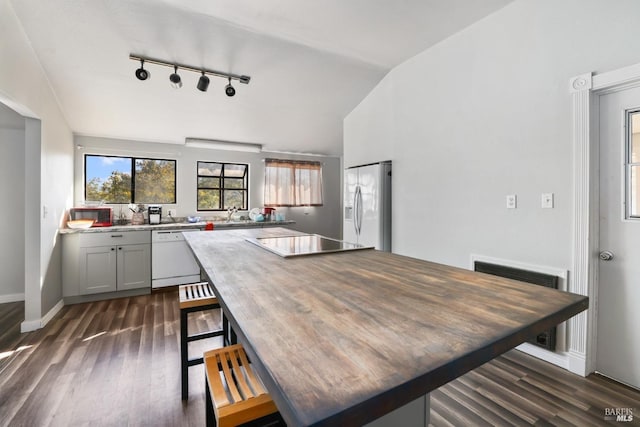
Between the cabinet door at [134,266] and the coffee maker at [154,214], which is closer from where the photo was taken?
the cabinet door at [134,266]

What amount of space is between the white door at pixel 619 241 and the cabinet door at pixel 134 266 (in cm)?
455

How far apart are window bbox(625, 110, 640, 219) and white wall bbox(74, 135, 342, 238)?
4.52 metres

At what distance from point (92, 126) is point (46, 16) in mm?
1757

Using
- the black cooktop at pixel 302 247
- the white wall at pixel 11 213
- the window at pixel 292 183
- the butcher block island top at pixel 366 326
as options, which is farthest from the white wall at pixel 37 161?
the window at pixel 292 183

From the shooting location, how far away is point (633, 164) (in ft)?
6.17

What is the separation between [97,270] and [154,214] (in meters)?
0.97

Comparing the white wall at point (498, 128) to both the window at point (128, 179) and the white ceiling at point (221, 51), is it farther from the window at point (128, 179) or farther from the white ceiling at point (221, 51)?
the window at point (128, 179)

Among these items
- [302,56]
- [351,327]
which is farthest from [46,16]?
[351,327]

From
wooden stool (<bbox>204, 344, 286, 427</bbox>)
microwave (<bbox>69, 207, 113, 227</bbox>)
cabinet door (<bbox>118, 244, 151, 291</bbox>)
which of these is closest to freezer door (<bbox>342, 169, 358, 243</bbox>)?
cabinet door (<bbox>118, 244, 151, 291</bbox>)

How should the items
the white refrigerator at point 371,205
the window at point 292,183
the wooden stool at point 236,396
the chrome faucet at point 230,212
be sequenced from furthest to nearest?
the window at point 292,183
the chrome faucet at point 230,212
the white refrigerator at point 371,205
the wooden stool at point 236,396

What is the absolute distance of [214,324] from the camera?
2979mm

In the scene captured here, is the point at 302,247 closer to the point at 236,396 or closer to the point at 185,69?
the point at 236,396

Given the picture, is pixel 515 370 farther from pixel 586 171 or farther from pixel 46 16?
pixel 46 16

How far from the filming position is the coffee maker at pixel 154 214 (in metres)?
4.12
